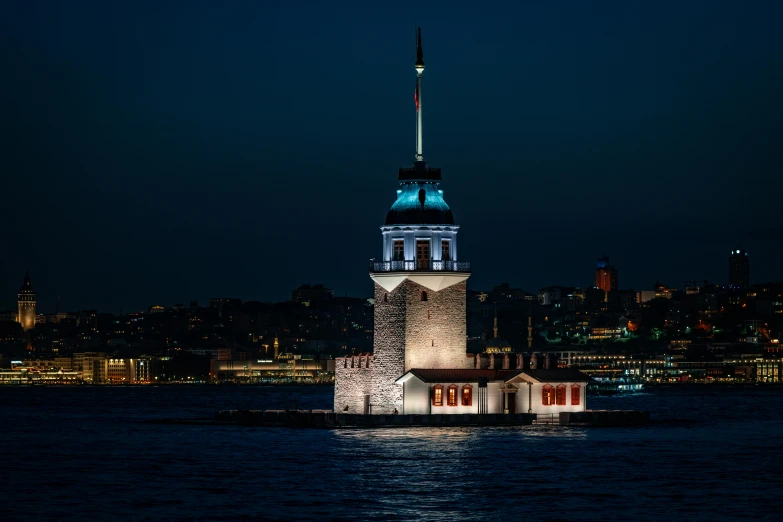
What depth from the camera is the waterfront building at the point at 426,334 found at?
64500 millimetres

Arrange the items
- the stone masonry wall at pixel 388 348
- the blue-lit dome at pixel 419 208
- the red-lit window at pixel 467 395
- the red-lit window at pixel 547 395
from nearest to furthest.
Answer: the stone masonry wall at pixel 388 348 < the red-lit window at pixel 467 395 < the blue-lit dome at pixel 419 208 < the red-lit window at pixel 547 395

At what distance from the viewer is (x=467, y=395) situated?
65062mm

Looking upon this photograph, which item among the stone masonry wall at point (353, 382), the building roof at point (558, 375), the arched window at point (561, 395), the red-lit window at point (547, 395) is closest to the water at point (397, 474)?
the red-lit window at point (547, 395)

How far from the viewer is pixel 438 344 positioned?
6488cm

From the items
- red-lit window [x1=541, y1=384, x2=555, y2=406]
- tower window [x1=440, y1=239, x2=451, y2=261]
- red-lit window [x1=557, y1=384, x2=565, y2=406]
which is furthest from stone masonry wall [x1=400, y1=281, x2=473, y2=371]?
red-lit window [x1=557, y1=384, x2=565, y2=406]

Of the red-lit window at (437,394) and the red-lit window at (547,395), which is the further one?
the red-lit window at (547,395)

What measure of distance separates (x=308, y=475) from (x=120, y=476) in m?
6.15

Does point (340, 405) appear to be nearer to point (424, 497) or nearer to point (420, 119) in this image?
point (420, 119)

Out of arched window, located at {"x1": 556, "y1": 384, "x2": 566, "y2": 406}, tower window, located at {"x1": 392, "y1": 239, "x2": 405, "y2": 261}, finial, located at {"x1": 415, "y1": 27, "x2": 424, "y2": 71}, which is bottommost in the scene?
arched window, located at {"x1": 556, "y1": 384, "x2": 566, "y2": 406}

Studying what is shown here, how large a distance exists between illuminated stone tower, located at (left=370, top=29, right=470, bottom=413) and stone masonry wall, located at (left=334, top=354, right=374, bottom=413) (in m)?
0.77

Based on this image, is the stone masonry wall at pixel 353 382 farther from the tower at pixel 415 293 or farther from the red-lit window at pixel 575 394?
the red-lit window at pixel 575 394

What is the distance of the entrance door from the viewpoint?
215ft

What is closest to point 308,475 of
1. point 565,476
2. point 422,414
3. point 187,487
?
point 187,487

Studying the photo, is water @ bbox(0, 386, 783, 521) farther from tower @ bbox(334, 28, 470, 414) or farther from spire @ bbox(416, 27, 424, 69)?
spire @ bbox(416, 27, 424, 69)
